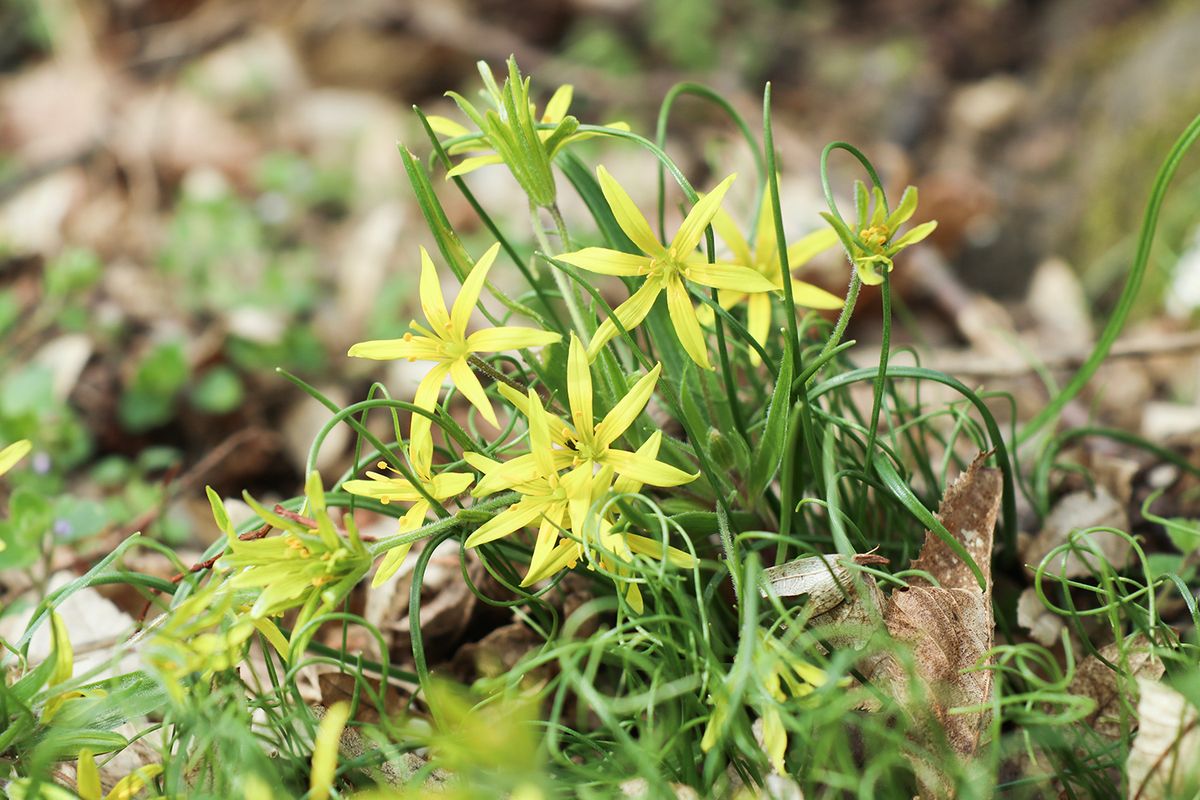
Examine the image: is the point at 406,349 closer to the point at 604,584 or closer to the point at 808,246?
the point at 604,584

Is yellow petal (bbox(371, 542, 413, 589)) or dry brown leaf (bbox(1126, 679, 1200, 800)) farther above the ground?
yellow petal (bbox(371, 542, 413, 589))

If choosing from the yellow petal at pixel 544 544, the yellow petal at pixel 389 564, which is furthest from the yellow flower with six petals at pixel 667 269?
the yellow petal at pixel 389 564

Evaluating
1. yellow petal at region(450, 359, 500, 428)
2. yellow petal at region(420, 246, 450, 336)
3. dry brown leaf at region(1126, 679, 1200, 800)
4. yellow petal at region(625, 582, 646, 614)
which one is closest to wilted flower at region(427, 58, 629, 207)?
yellow petal at region(420, 246, 450, 336)

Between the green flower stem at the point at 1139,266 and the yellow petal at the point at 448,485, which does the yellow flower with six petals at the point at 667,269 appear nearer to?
the yellow petal at the point at 448,485

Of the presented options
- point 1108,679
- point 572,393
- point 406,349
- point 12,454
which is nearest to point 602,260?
point 572,393

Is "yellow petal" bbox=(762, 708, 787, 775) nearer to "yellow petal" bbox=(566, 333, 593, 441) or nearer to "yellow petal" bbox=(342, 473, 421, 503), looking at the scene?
"yellow petal" bbox=(566, 333, 593, 441)

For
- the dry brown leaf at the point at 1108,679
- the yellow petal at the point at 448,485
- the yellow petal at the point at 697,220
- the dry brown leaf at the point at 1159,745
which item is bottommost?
the dry brown leaf at the point at 1108,679

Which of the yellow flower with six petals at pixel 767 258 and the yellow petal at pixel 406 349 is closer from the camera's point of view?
the yellow petal at pixel 406 349
